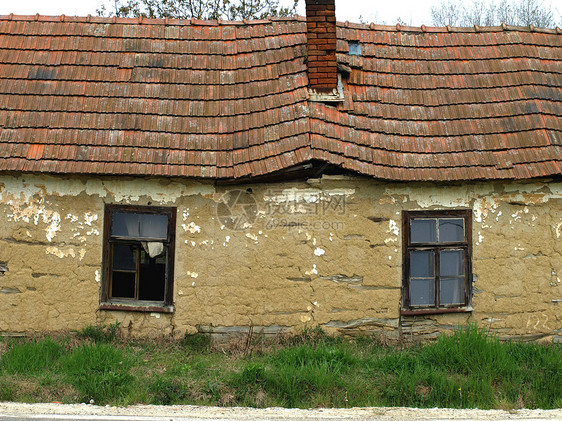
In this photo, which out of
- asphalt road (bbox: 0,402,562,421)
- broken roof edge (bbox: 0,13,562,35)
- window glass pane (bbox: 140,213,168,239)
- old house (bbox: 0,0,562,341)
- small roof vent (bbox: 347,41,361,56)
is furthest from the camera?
broken roof edge (bbox: 0,13,562,35)

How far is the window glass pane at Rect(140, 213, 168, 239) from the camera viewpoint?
8.71 meters

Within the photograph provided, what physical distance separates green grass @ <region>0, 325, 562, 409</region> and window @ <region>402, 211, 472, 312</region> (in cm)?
71

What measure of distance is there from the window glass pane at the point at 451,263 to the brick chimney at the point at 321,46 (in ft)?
9.38

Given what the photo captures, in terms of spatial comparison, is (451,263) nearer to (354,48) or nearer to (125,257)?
(354,48)

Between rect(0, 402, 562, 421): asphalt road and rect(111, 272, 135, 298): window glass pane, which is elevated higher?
rect(111, 272, 135, 298): window glass pane

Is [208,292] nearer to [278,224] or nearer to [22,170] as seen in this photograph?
[278,224]

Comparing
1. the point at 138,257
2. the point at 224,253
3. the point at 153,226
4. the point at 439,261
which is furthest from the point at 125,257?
the point at 439,261

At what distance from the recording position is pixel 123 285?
29.4 feet

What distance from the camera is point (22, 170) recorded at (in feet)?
27.0

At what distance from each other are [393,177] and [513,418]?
3324 millimetres

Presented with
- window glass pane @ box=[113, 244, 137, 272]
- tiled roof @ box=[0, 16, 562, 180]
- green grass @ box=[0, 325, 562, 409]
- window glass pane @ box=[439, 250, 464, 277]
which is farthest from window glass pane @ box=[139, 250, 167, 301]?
window glass pane @ box=[439, 250, 464, 277]

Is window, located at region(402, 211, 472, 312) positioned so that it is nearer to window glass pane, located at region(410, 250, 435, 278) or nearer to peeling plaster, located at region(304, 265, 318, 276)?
window glass pane, located at region(410, 250, 435, 278)

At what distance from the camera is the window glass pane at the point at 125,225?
8719 millimetres

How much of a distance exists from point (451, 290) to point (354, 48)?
4.08m
